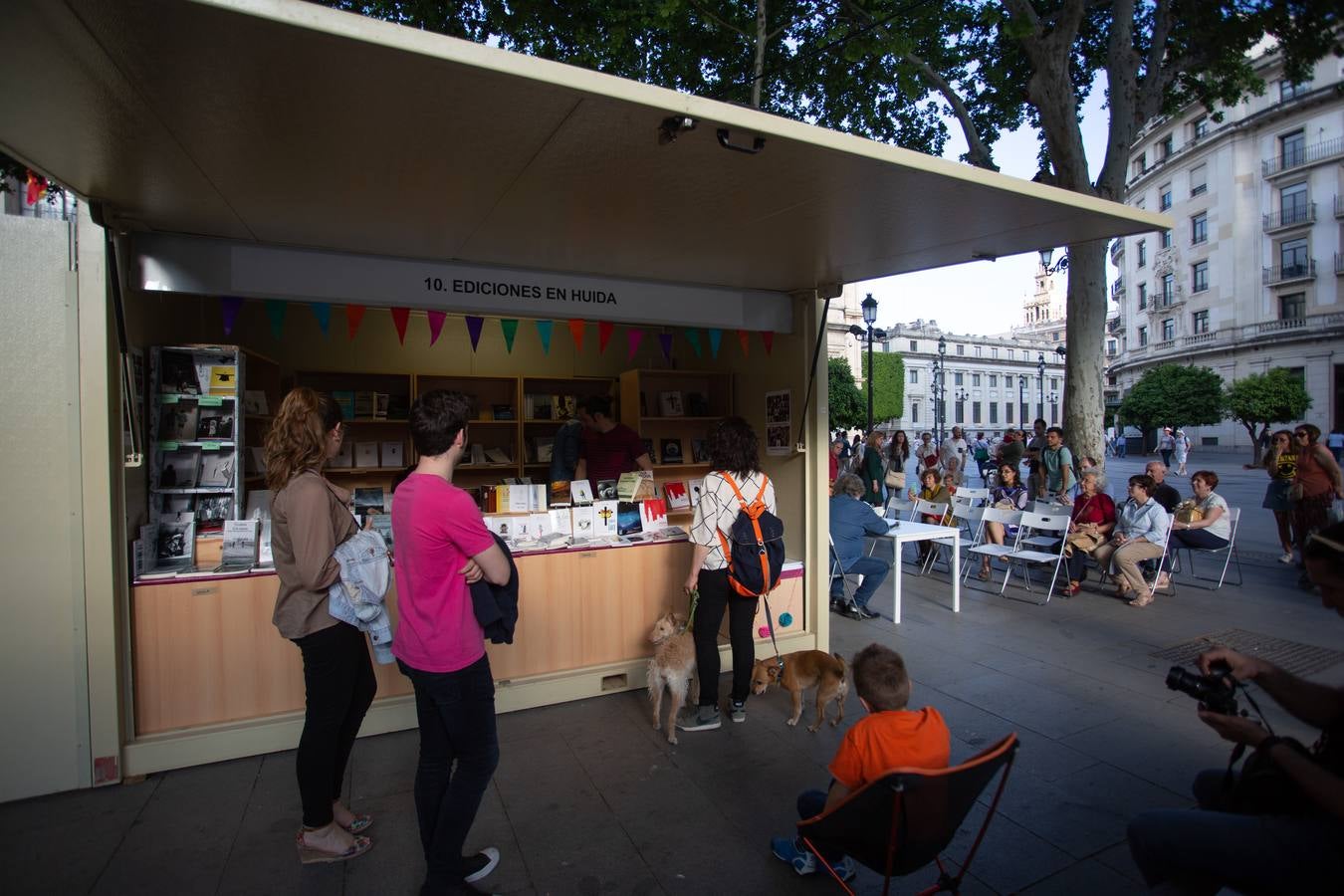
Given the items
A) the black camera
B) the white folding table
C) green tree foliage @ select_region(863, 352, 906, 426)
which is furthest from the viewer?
green tree foliage @ select_region(863, 352, 906, 426)

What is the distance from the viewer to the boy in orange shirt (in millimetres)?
2018

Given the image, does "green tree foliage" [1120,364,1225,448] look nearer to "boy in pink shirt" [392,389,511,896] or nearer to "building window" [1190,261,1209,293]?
"building window" [1190,261,1209,293]

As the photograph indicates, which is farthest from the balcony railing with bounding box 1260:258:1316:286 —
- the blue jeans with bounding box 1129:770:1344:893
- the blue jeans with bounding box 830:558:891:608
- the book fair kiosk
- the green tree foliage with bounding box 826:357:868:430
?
the blue jeans with bounding box 1129:770:1344:893

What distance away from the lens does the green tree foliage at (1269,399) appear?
29766 mm

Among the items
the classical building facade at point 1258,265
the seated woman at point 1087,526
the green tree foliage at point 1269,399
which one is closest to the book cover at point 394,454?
the seated woman at point 1087,526

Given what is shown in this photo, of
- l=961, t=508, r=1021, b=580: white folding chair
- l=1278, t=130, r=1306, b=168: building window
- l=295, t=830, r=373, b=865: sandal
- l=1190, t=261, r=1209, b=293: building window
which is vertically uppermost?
l=1278, t=130, r=1306, b=168: building window

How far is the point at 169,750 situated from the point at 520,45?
32.1ft

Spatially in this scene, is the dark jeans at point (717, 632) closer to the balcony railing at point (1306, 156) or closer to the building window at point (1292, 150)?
the building window at point (1292, 150)

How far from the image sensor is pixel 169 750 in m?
3.46

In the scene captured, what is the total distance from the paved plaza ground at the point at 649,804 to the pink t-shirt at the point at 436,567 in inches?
39.4

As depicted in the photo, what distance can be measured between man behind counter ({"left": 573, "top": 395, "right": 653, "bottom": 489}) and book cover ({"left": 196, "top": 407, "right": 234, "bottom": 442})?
2.59 m

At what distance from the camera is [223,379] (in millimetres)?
3922

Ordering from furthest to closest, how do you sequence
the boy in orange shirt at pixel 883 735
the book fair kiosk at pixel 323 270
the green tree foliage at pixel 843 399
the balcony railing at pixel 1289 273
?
1. the green tree foliage at pixel 843 399
2. the balcony railing at pixel 1289 273
3. the book fair kiosk at pixel 323 270
4. the boy in orange shirt at pixel 883 735

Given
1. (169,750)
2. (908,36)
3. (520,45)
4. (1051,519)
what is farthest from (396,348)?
(908,36)
